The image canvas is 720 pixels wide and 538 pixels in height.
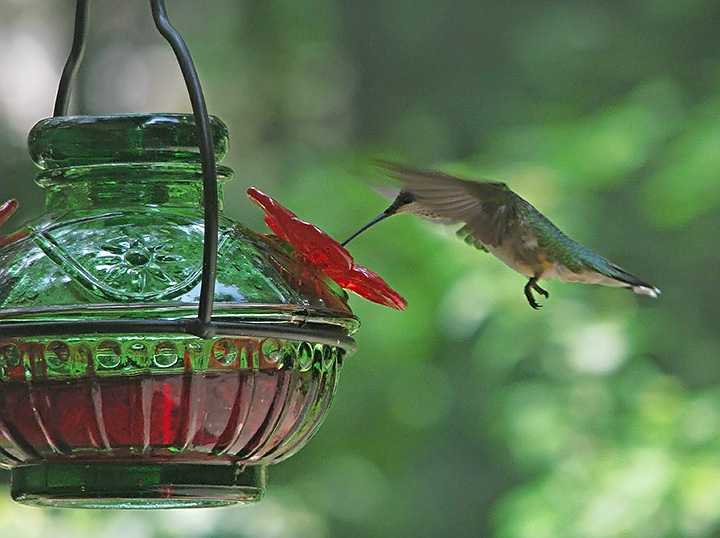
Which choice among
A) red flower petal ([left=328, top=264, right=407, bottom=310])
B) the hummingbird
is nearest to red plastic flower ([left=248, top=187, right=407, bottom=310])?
red flower petal ([left=328, top=264, right=407, bottom=310])

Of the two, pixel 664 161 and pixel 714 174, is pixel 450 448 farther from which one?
pixel 714 174

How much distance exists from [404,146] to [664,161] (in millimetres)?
1850

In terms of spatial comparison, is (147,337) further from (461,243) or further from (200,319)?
(461,243)

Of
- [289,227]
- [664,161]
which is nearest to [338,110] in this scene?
[664,161]

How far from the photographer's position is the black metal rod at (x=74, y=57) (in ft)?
4.78

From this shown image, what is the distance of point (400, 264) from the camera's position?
180 inches

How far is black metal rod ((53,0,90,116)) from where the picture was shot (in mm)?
1456

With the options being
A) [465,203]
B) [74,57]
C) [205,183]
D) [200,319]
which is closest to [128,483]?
[200,319]

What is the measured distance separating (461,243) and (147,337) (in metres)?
2.97

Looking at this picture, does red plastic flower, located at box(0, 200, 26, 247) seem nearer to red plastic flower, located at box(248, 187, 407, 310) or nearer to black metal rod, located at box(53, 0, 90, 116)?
black metal rod, located at box(53, 0, 90, 116)

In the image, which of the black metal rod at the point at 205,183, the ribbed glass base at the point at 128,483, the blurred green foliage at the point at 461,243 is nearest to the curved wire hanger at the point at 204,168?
the black metal rod at the point at 205,183

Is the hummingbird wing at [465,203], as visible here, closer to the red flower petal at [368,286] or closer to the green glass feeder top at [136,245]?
the red flower petal at [368,286]

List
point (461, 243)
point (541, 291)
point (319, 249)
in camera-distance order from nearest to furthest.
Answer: point (319, 249)
point (541, 291)
point (461, 243)

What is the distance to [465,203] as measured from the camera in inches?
93.8
